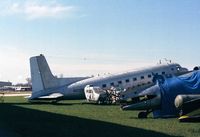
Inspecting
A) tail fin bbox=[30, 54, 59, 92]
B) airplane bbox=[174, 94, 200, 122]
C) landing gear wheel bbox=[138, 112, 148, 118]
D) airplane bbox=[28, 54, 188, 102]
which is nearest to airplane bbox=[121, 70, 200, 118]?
landing gear wheel bbox=[138, 112, 148, 118]

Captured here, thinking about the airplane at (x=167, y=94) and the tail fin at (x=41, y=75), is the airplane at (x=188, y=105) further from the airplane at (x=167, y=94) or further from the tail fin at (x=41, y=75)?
the tail fin at (x=41, y=75)

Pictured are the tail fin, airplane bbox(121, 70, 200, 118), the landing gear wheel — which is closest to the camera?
airplane bbox(121, 70, 200, 118)

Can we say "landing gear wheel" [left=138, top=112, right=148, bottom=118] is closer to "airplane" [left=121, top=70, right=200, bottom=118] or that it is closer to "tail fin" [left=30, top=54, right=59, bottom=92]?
"airplane" [left=121, top=70, right=200, bottom=118]

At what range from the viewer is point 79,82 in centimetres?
5056

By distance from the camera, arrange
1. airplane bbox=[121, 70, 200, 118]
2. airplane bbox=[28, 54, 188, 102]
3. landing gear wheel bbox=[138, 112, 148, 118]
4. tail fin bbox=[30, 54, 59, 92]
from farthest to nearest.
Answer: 1. tail fin bbox=[30, 54, 59, 92]
2. airplane bbox=[28, 54, 188, 102]
3. landing gear wheel bbox=[138, 112, 148, 118]
4. airplane bbox=[121, 70, 200, 118]

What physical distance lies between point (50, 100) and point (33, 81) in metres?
3.09

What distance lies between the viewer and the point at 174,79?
26609 millimetres

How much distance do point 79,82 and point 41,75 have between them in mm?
4344

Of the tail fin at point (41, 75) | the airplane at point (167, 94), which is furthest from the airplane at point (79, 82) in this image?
the airplane at point (167, 94)

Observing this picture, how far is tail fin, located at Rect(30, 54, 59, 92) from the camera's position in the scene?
50.5m

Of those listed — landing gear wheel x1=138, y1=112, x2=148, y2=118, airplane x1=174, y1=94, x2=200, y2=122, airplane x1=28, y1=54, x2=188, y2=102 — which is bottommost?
landing gear wheel x1=138, y1=112, x2=148, y2=118

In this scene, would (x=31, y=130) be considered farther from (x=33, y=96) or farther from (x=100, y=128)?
(x=33, y=96)

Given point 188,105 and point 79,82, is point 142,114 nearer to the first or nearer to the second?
point 188,105

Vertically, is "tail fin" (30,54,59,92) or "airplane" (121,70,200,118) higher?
"tail fin" (30,54,59,92)
